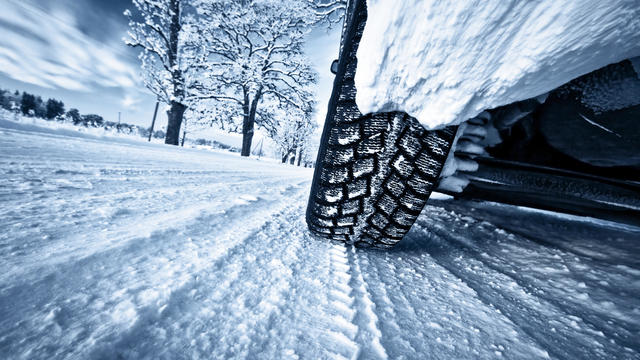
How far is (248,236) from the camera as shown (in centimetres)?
65

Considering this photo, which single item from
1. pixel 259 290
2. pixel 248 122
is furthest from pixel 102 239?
pixel 248 122

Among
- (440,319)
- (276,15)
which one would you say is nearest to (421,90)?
(440,319)

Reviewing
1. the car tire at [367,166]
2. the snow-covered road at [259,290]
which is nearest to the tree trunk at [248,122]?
the snow-covered road at [259,290]

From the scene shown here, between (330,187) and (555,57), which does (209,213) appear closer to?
(330,187)

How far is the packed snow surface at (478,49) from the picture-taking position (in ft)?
1.20

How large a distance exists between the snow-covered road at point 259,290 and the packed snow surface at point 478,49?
39cm

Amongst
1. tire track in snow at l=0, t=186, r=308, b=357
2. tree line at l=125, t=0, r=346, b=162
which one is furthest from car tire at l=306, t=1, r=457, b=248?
tree line at l=125, t=0, r=346, b=162

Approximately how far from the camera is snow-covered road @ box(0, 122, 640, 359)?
0.31 m

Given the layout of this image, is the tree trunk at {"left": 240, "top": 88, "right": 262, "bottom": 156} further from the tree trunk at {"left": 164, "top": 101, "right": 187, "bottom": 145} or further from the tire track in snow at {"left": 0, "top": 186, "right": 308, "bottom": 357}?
the tire track in snow at {"left": 0, "top": 186, "right": 308, "bottom": 357}

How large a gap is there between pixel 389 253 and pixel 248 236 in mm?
415

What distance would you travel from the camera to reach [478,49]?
1.46 ft

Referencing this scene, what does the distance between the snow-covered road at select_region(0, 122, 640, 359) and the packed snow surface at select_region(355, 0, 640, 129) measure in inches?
15.5

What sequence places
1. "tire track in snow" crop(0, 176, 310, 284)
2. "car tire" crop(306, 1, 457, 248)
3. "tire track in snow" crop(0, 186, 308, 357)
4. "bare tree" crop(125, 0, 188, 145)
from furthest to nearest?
1. "bare tree" crop(125, 0, 188, 145)
2. "car tire" crop(306, 1, 457, 248)
3. "tire track in snow" crop(0, 176, 310, 284)
4. "tire track in snow" crop(0, 186, 308, 357)

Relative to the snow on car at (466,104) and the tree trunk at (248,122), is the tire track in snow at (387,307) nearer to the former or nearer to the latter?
the snow on car at (466,104)
